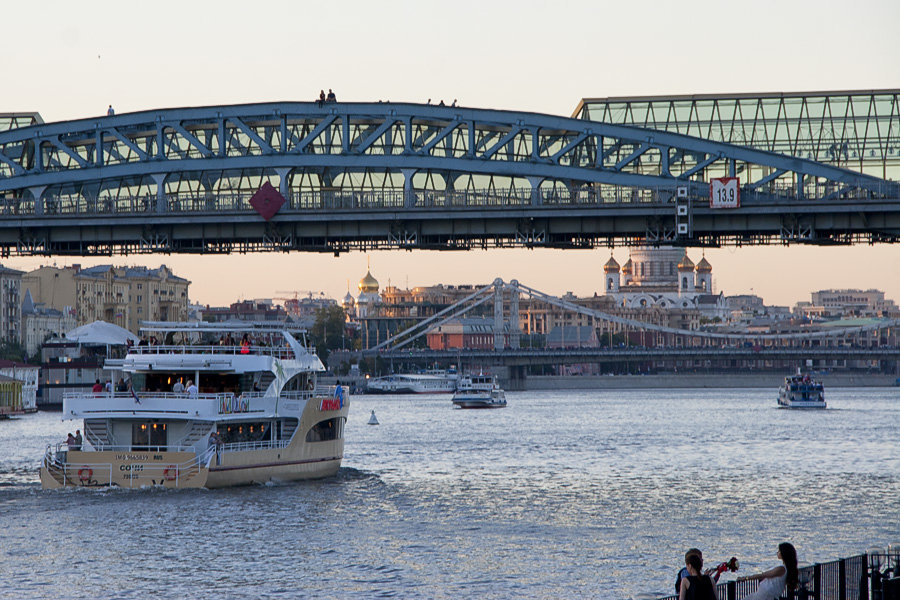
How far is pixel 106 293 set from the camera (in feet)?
622

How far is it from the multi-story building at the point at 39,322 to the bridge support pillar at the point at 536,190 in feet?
439

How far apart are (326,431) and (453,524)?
12.5 m

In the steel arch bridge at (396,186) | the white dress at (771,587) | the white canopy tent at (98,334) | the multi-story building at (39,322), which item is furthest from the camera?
the multi-story building at (39,322)

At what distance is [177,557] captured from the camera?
117ft

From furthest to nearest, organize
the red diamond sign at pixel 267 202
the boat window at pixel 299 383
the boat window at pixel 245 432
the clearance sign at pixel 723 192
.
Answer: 1. the red diamond sign at pixel 267 202
2. the boat window at pixel 299 383
3. the clearance sign at pixel 723 192
4. the boat window at pixel 245 432

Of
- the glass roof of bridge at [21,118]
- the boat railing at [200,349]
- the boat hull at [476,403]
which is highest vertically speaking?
the glass roof of bridge at [21,118]

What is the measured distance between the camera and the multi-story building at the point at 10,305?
172375mm

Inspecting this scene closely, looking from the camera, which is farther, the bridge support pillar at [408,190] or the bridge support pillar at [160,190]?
the bridge support pillar at [160,190]

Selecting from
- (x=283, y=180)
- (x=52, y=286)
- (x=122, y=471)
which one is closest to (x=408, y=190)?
(x=283, y=180)

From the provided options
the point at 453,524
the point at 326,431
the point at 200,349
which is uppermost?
the point at 200,349

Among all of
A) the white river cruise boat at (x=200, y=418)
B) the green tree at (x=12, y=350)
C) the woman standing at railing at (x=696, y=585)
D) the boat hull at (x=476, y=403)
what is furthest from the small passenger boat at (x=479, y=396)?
the woman standing at railing at (x=696, y=585)

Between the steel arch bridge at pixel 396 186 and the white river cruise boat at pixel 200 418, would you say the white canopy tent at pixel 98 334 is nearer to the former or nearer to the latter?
the steel arch bridge at pixel 396 186

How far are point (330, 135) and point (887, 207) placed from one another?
19.0 m

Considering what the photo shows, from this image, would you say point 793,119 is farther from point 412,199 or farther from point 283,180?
point 283,180
